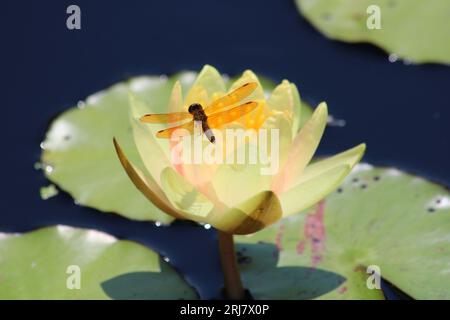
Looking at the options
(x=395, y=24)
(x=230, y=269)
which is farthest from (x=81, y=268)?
(x=395, y=24)

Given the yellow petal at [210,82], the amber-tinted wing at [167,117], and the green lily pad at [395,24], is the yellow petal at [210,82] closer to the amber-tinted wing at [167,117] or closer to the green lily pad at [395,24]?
the amber-tinted wing at [167,117]

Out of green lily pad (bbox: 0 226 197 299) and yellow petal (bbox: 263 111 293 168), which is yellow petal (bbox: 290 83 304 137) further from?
green lily pad (bbox: 0 226 197 299)

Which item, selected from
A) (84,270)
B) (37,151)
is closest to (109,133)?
(37,151)

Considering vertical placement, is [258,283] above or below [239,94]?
below

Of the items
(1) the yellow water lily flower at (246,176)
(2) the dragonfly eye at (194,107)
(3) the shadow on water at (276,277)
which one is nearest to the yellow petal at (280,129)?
(1) the yellow water lily flower at (246,176)

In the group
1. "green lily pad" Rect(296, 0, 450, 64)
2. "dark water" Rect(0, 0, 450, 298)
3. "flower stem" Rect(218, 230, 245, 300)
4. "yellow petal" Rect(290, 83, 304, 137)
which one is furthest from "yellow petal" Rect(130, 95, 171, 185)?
"green lily pad" Rect(296, 0, 450, 64)

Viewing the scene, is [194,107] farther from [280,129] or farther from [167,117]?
[280,129]
